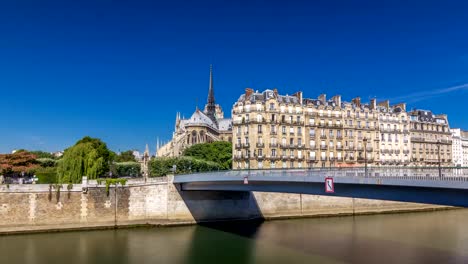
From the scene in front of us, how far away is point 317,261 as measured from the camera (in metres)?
25.8

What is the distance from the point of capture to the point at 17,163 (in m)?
53.9

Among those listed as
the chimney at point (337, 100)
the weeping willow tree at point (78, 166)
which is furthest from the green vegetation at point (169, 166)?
the chimney at point (337, 100)

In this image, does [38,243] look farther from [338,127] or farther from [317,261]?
[338,127]

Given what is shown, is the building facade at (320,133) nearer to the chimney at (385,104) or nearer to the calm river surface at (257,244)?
the chimney at (385,104)

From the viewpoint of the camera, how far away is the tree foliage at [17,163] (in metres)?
52.1

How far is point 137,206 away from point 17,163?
24.5 m

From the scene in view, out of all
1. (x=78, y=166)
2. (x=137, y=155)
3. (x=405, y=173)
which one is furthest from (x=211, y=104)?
(x=405, y=173)

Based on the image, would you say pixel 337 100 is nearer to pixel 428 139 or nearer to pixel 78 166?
pixel 428 139

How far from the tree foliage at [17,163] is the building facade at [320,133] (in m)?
28.8

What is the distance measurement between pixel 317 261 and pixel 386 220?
21.1 m

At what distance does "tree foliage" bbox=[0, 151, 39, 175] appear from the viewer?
52062mm

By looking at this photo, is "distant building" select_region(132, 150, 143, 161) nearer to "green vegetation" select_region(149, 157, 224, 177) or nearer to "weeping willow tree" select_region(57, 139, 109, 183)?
"green vegetation" select_region(149, 157, 224, 177)

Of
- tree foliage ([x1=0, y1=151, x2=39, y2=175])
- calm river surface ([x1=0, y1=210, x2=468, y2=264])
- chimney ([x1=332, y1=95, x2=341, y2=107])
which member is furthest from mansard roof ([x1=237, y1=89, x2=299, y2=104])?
tree foliage ([x1=0, y1=151, x2=39, y2=175])

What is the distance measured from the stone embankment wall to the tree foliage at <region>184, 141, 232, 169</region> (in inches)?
1088
